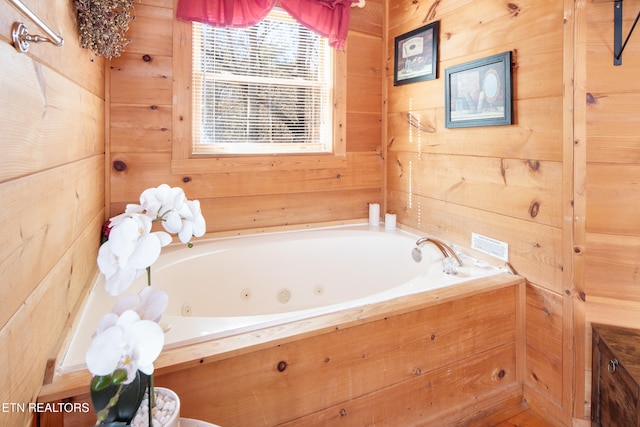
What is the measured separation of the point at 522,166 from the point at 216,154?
173cm

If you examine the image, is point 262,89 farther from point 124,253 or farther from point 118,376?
point 118,376

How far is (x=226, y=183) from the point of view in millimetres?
2400

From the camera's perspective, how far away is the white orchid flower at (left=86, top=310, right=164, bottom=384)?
0.58m

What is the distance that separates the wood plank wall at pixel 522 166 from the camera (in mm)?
1636

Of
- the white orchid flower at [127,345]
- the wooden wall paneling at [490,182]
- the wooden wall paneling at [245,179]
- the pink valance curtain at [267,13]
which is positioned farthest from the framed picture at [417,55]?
the white orchid flower at [127,345]

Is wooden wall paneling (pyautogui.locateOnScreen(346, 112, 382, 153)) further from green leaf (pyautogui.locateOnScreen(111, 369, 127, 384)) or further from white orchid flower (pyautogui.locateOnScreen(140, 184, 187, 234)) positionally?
green leaf (pyautogui.locateOnScreen(111, 369, 127, 384))

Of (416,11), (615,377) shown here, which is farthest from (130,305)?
(416,11)

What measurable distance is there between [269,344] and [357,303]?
0.41m

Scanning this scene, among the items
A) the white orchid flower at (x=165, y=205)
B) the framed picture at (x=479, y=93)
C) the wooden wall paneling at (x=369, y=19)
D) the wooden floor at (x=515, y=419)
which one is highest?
the wooden wall paneling at (x=369, y=19)

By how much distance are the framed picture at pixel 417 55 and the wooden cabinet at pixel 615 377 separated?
5.31 ft

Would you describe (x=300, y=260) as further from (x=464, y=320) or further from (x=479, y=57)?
(x=479, y=57)

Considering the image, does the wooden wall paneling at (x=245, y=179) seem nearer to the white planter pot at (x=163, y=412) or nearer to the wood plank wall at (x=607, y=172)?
the wood plank wall at (x=607, y=172)

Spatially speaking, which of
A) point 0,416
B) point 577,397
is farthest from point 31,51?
point 577,397

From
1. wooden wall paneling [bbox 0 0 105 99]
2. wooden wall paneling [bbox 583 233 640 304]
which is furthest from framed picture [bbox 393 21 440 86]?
wooden wall paneling [bbox 0 0 105 99]
